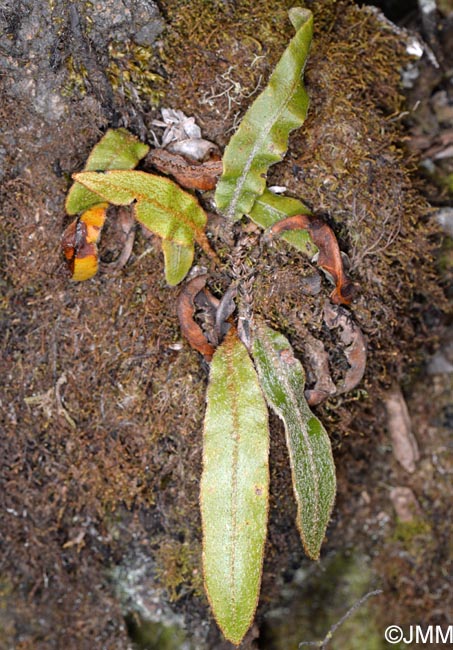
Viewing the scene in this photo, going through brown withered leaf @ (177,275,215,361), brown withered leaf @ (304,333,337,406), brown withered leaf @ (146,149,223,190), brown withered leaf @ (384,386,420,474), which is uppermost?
brown withered leaf @ (146,149,223,190)

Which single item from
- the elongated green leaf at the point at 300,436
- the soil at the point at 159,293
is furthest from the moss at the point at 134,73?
the elongated green leaf at the point at 300,436

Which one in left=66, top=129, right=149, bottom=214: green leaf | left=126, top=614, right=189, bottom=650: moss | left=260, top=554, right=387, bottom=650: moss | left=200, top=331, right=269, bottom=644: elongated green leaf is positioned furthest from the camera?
left=260, top=554, right=387, bottom=650: moss

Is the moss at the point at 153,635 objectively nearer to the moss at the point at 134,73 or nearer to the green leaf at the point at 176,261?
the green leaf at the point at 176,261

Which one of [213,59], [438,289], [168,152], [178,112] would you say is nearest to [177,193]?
[168,152]

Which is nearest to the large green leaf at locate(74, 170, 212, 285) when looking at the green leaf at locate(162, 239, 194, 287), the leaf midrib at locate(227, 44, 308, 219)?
the green leaf at locate(162, 239, 194, 287)

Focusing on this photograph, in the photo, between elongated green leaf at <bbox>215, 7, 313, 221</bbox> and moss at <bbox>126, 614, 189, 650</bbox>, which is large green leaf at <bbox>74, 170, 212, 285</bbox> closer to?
elongated green leaf at <bbox>215, 7, 313, 221</bbox>

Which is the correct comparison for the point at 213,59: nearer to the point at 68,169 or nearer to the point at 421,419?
the point at 68,169

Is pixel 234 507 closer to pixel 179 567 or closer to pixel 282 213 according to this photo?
pixel 179 567

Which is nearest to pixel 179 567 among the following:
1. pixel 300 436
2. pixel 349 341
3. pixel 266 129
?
pixel 300 436

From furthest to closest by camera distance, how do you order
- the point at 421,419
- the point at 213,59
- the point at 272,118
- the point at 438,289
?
the point at 421,419, the point at 438,289, the point at 213,59, the point at 272,118
